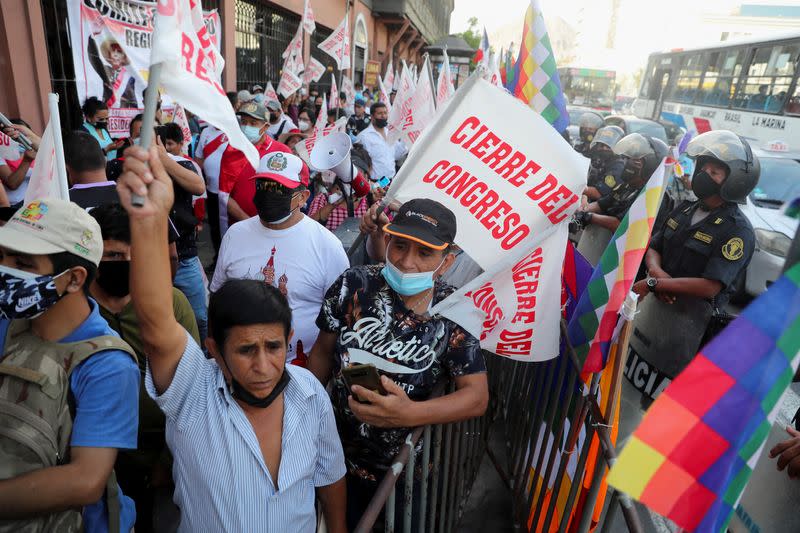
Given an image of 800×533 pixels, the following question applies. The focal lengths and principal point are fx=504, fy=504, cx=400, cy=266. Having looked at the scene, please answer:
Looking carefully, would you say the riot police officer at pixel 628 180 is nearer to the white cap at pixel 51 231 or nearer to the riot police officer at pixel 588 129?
the riot police officer at pixel 588 129

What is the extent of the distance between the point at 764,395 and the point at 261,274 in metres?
2.33

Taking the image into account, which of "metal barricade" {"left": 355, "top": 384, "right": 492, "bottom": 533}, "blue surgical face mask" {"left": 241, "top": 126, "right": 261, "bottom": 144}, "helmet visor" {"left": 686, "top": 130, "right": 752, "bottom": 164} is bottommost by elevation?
"metal barricade" {"left": 355, "top": 384, "right": 492, "bottom": 533}

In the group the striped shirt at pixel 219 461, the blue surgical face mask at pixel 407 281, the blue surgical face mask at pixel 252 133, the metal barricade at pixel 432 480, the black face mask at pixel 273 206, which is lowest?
the metal barricade at pixel 432 480

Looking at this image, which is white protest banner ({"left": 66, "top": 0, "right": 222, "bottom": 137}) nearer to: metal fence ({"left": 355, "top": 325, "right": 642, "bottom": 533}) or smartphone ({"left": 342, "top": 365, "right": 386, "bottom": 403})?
smartphone ({"left": 342, "top": 365, "right": 386, "bottom": 403})

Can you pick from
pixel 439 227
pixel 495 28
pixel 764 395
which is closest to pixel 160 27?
pixel 439 227

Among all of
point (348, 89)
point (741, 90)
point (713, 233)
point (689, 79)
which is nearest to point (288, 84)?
point (348, 89)

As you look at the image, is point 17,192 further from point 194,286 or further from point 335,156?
point 335,156

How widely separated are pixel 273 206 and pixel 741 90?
14314mm

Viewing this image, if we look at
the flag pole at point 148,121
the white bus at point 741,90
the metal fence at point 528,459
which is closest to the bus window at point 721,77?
the white bus at point 741,90

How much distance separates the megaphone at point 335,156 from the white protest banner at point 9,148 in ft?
7.39

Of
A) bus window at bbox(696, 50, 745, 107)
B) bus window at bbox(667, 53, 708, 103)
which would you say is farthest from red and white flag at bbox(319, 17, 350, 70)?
bus window at bbox(667, 53, 708, 103)

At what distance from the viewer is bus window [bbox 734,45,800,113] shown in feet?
36.1

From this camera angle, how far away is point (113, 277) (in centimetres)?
216

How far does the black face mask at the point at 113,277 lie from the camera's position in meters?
2.15
